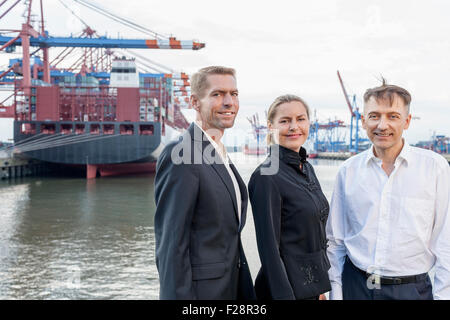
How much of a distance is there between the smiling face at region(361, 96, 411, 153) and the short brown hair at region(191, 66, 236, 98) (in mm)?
877

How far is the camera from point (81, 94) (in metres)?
26.7

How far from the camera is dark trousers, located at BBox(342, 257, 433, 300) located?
7.21ft

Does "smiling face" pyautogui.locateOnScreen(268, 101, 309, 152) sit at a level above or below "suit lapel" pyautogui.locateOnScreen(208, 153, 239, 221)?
above

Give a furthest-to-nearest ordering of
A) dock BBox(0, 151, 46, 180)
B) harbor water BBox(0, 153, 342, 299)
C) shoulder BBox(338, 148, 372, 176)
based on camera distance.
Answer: dock BBox(0, 151, 46, 180)
harbor water BBox(0, 153, 342, 299)
shoulder BBox(338, 148, 372, 176)

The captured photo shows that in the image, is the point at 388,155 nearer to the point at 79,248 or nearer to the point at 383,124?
→ the point at 383,124

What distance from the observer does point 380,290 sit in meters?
2.22

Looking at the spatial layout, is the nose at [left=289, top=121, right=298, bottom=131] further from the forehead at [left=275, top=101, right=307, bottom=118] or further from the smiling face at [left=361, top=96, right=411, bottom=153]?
the smiling face at [left=361, top=96, right=411, bottom=153]

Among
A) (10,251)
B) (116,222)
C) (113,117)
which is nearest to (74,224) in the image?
(116,222)

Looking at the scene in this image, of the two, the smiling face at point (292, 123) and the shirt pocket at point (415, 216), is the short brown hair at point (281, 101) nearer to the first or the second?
the smiling face at point (292, 123)

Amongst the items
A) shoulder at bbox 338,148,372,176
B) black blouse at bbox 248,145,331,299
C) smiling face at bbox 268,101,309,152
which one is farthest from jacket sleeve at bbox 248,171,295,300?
shoulder at bbox 338,148,372,176

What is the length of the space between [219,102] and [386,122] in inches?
38.9

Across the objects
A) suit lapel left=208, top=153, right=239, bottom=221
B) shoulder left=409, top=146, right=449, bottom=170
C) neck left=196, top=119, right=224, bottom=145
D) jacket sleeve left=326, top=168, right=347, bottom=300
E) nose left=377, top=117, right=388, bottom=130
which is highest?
nose left=377, top=117, right=388, bottom=130

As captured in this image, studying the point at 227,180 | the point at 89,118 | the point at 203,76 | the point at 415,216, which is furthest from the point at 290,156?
the point at 89,118
